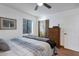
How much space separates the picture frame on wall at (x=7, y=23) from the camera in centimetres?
187

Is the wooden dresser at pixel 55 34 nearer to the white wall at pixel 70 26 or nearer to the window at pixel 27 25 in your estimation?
the white wall at pixel 70 26

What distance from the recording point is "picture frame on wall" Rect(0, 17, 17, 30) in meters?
1.87

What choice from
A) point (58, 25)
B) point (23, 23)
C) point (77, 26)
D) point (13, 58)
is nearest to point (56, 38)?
point (58, 25)

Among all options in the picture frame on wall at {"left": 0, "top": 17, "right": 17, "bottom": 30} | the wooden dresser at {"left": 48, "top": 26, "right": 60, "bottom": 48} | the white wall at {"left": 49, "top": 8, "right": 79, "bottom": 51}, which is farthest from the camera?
the wooden dresser at {"left": 48, "top": 26, "right": 60, "bottom": 48}

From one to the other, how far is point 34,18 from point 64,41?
38.7 inches

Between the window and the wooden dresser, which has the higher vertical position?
the window

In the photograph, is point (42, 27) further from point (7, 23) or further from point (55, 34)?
point (7, 23)

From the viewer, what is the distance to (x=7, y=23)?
194 cm

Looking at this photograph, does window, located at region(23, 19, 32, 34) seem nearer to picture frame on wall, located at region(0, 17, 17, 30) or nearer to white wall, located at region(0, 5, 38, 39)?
white wall, located at region(0, 5, 38, 39)

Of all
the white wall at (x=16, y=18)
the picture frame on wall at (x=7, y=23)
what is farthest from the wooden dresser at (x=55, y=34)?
the picture frame on wall at (x=7, y=23)

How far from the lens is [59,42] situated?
2309mm

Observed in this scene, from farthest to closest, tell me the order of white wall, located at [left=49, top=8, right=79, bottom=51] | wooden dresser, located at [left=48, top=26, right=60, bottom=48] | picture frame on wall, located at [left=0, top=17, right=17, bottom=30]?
wooden dresser, located at [left=48, top=26, right=60, bottom=48] → white wall, located at [left=49, top=8, right=79, bottom=51] → picture frame on wall, located at [left=0, top=17, right=17, bottom=30]

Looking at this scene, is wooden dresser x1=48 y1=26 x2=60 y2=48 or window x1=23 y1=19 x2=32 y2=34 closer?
window x1=23 y1=19 x2=32 y2=34

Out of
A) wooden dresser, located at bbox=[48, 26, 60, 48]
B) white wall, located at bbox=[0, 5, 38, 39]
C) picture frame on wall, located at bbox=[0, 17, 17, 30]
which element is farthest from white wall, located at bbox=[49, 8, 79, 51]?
picture frame on wall, located at bbox=[0, 17, 17, 30]
